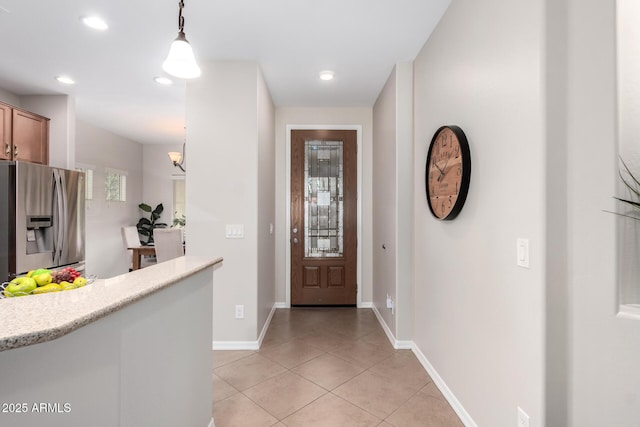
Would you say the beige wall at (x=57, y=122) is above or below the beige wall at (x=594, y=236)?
above

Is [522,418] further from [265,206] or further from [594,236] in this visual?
[265,206]

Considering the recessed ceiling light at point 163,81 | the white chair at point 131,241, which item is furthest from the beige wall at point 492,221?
the white chair at point 131,241

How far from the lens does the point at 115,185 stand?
19.1 feet

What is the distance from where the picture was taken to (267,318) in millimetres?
3641

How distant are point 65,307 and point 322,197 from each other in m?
3.69

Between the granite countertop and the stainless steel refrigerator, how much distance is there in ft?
8.60

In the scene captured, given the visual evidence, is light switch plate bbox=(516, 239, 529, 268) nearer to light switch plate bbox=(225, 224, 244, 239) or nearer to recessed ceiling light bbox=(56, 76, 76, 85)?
light switch plate bbox=(225, 224, 244, 239)

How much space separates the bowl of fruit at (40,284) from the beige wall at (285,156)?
10.1ft

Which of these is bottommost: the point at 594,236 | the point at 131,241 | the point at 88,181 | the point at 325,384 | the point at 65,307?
the point at 325,384

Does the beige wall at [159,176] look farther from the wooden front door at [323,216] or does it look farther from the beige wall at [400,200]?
the beige wall at [400,200]

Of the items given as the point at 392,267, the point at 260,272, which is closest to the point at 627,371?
the point at 392,267

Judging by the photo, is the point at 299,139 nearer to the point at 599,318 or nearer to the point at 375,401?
the point at 375,401

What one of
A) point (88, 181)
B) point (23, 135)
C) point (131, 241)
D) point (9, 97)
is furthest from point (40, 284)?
point (131, 241)

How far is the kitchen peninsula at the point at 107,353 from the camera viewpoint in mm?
693
